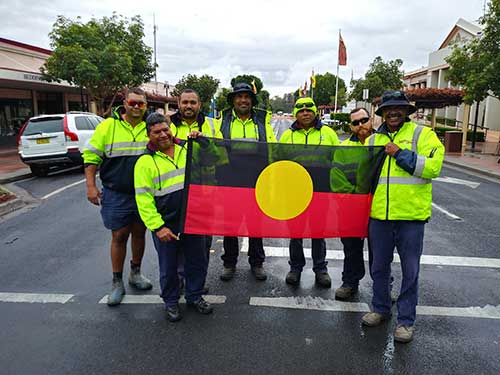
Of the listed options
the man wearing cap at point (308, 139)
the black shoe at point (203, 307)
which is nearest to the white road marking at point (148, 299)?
the black shoe at point (203, 307)

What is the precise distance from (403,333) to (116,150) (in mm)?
2992

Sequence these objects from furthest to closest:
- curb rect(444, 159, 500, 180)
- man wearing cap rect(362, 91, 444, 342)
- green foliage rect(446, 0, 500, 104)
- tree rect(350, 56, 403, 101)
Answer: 1. tree rect(350, 56, 403, 101)
2. green foliage rect(446, 0, 500, 104)
3. curb rect(444, 159, 500, 180)
4. man wearing cap rect(362, 91, 444, 342)

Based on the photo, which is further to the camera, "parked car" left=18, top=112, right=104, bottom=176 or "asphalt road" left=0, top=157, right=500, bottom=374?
"parked car" left=18, top=112, right=104, bottom=176

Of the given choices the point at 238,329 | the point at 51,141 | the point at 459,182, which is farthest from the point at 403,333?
the point at 51,141

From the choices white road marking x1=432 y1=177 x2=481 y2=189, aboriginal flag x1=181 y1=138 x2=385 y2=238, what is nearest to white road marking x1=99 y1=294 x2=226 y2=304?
aboriginal flag x1=181 y1=138 x2=385 y2=238

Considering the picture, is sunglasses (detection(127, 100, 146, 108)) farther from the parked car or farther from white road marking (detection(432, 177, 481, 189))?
white road marking (detection(432, 177, 481, 189))

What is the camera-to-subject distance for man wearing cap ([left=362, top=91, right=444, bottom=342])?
3176mm

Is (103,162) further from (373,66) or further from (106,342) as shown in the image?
(373,66)

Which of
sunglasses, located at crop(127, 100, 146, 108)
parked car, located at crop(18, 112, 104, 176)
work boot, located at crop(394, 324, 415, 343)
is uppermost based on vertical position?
sunglasses, located at crop(127, 100, 146, 108)

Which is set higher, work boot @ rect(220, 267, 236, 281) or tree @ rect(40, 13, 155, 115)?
tree @ rect(40, 13, 155, 115)

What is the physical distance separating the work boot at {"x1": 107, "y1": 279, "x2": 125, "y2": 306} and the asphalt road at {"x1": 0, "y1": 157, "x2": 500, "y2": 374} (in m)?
0.07

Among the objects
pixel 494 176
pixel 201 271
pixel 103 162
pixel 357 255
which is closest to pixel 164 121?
pixel 103 162

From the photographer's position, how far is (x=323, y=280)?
4387 mm

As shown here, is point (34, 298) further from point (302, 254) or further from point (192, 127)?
point (302, 254)
